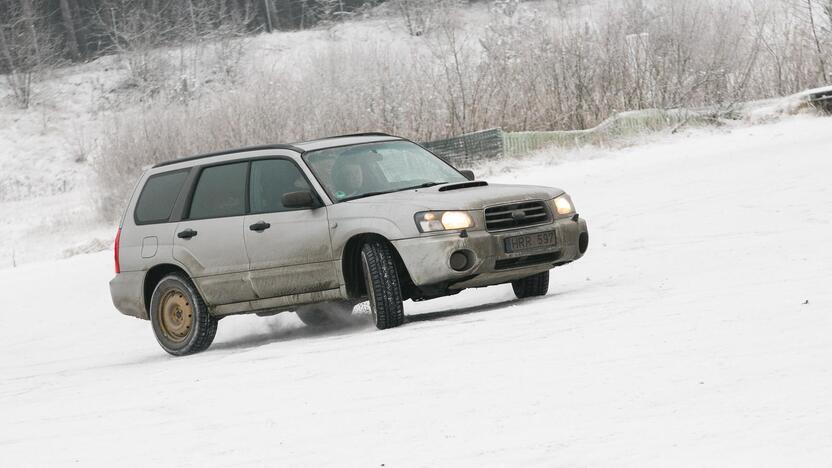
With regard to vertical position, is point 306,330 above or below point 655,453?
below

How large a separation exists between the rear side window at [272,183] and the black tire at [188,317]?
1.00m

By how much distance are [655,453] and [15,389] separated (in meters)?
6.70

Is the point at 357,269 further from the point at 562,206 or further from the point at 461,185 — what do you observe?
the point at 562,206

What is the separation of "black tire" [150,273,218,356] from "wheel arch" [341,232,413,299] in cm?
170

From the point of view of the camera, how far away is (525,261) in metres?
10.1

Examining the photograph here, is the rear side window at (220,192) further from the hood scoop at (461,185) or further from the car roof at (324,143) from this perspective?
the hood scoop at (461,185)

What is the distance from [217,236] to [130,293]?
1.23 metres

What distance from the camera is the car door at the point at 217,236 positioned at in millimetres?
10945

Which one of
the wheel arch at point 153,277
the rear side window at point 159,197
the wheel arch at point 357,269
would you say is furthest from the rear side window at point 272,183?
the wheel arch at point 153,277

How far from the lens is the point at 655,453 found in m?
4.98

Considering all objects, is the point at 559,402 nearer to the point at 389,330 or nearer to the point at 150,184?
the point at 389,330

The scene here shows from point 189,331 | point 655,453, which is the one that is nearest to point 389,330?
point 189,331

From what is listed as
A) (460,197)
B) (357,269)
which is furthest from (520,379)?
(357,269)

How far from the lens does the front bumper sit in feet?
31.8
